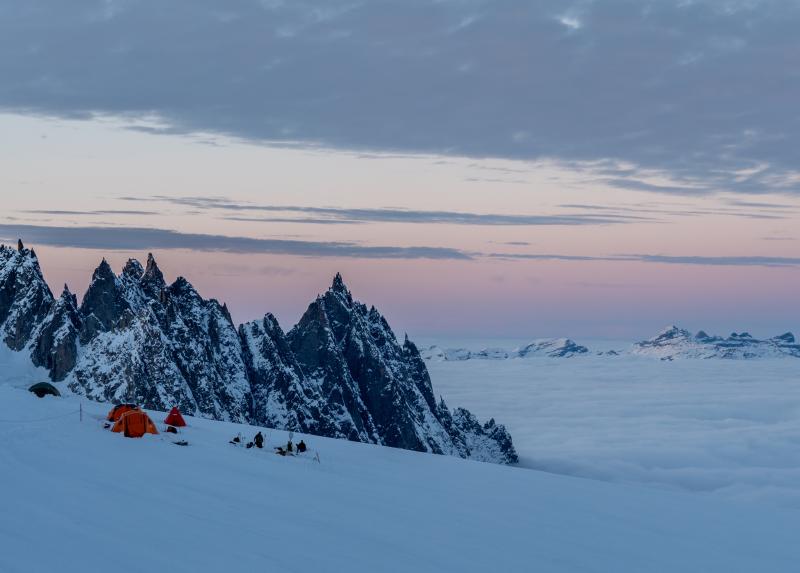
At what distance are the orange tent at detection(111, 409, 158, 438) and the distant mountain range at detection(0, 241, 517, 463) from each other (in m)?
60.7

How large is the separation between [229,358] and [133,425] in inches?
3548

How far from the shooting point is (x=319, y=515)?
28.1 m

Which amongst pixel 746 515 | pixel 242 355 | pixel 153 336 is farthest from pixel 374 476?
pixel 242 355

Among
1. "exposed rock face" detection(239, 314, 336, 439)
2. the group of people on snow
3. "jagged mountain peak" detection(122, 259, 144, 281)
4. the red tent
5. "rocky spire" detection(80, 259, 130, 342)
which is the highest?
"jagged mountain peak" detection(122, 259, 144, 281)

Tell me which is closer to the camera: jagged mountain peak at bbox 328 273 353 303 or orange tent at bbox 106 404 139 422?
orange tent at bbox 106 404 139 422

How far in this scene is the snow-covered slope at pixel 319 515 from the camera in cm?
2183

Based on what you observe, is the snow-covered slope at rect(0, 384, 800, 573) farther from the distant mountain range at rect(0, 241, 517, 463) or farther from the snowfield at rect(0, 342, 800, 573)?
the distant mountain range at rect(0, 241, 517, 463)

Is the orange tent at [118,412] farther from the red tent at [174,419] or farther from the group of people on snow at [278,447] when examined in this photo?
the group of people on snow at [278,447]

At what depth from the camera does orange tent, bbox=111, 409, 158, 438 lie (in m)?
38.3

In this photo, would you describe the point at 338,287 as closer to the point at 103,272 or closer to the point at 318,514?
the point at 103,272

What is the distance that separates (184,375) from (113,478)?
83232 millimetres

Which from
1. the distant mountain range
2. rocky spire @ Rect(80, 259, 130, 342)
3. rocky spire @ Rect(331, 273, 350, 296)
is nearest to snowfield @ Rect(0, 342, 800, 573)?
the distant mountain range

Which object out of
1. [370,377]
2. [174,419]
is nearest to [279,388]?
[370,377]

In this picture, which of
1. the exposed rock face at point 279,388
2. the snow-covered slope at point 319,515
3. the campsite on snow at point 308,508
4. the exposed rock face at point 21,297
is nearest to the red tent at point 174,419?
the campsite on snow at point 308,508
